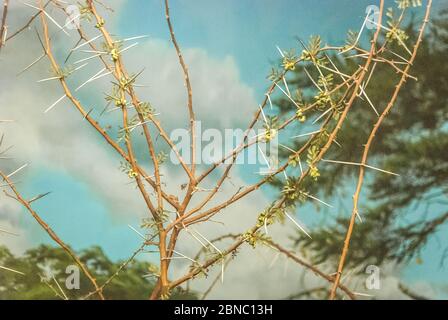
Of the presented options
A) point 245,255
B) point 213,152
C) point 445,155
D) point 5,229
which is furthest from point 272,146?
point 5,229

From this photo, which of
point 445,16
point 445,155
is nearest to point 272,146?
point 445,155

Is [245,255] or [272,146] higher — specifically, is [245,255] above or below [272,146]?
below

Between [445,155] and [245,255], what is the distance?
0.75 meters

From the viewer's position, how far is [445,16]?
2264 mm

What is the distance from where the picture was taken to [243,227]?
2.03 metres

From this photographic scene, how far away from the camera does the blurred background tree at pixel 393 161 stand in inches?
84.0

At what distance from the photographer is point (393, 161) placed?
2213 mm

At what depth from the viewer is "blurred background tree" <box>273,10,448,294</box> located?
2.13 meters
